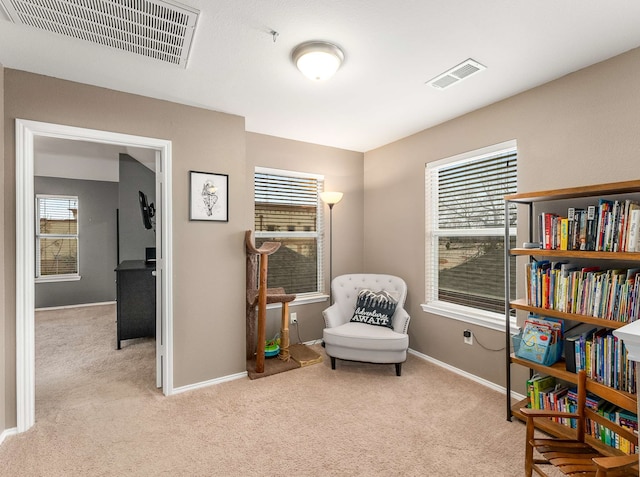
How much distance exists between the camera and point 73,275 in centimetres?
625

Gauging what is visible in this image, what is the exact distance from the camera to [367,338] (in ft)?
10.00

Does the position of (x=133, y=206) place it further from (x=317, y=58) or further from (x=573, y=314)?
(x=573, y=314)

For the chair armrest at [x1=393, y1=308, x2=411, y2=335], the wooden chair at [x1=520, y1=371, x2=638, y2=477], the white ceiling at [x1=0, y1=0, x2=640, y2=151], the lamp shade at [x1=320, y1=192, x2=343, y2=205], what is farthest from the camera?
the lamp shade at [x1=320, y1=192, x2=343, y2=205]

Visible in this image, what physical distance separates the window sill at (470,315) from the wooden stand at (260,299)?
1.52 meters

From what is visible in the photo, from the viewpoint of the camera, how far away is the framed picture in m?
2.85

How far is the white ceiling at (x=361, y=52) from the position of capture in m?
1.67

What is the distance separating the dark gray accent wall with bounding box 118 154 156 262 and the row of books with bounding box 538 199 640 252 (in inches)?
215

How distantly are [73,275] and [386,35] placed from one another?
7.01 meters

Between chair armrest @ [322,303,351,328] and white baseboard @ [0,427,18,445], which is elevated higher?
chair armrest @ [322,303,351,328]

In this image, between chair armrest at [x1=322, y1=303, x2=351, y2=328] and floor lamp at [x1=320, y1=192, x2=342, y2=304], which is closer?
chair armrest at [x1=322, y1=303, x2=351, y2=328]

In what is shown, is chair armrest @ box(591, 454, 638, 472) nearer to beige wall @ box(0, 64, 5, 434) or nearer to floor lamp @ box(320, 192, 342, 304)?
floor lamp @ box(320, 192, 342, 304)

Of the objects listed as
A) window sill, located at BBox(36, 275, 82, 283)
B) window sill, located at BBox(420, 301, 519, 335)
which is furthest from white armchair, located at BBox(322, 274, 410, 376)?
window sill, located at BBox(36, 275, 82, 283)

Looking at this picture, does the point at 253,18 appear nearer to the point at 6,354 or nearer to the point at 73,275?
the point at 6,354

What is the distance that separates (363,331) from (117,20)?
9.67ft
